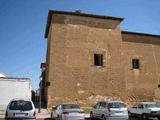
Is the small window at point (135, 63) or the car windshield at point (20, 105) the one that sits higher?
the small window at point (135, 63)

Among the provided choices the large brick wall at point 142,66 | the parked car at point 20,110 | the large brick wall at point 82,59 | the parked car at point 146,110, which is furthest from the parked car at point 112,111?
the large brick wall at point 142,66

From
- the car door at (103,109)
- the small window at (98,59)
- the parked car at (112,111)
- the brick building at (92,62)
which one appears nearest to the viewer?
the parked car at (112,111)

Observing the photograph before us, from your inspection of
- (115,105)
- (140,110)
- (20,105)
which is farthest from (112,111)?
(20,105)

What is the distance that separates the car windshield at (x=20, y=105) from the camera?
509 inches

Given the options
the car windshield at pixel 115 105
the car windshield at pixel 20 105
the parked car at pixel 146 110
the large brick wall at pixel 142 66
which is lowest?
the parked car at pixel 146 110

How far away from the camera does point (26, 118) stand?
12.7m

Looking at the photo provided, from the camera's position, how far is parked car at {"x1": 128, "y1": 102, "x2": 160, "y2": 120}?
714 inches

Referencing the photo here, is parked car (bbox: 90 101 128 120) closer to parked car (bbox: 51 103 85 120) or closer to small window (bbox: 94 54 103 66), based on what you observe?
parked car (bbox: 51 103 85 120)

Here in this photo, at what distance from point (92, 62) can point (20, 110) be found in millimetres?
14050

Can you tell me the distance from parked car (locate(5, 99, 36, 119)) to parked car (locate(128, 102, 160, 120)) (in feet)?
30.8

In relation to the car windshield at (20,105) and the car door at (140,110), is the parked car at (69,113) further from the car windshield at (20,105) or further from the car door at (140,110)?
the car door at (140,110)

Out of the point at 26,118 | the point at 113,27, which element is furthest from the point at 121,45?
the point at 26,118

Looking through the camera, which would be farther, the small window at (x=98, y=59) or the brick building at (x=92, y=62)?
the small window at (x=98, y=59)

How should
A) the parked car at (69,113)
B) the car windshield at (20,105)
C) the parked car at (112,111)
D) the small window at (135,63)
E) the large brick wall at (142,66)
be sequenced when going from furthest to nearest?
the small window at (135,63)
the large brick wall at (142,66)
the parked car at (112,111)
the parked car at (69,113)
the car windshield at (20,105)
